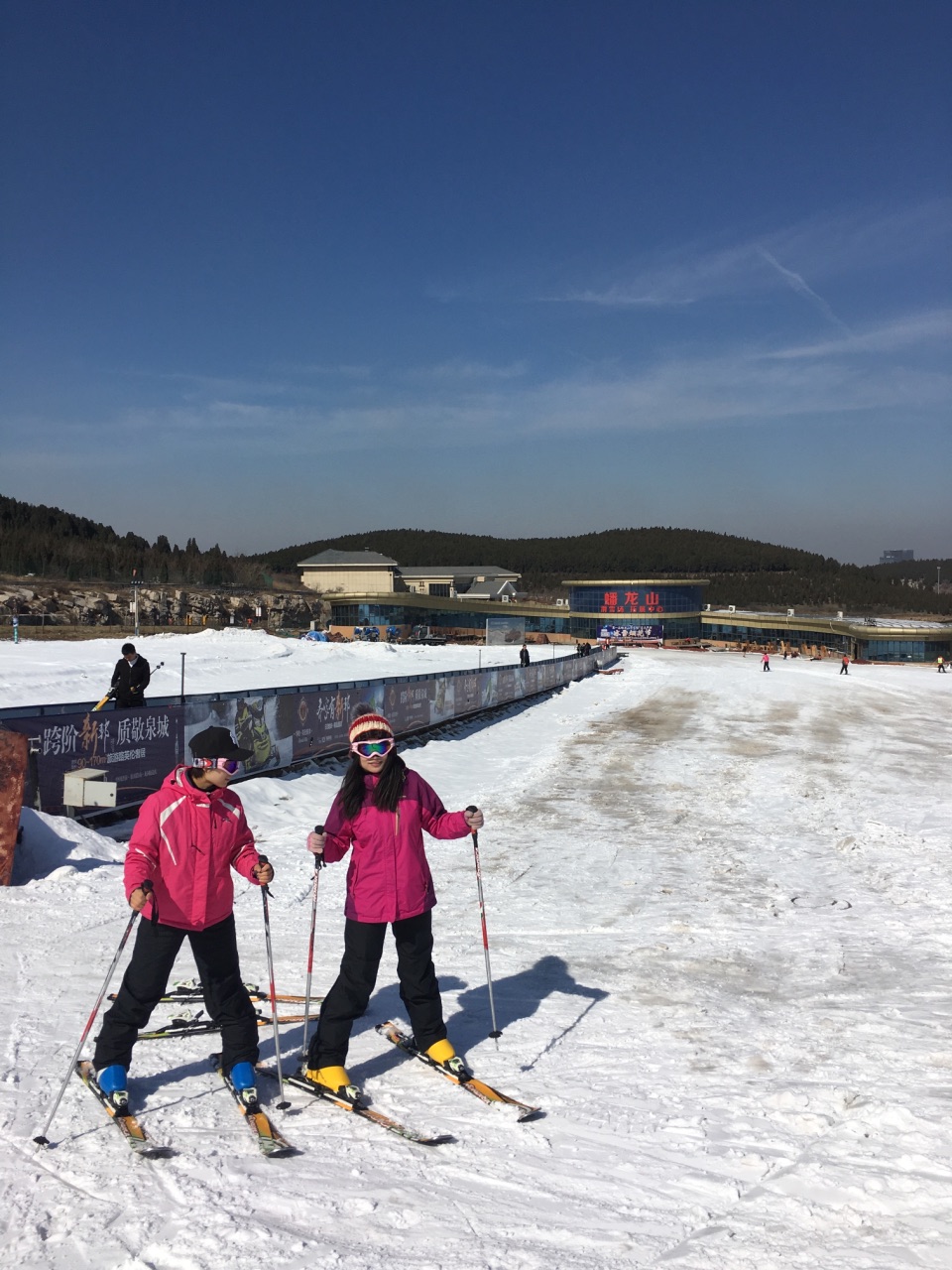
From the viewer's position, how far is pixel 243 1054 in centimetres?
476

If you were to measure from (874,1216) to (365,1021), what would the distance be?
10.3 feet

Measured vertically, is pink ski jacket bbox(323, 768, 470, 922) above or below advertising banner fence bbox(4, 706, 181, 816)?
above

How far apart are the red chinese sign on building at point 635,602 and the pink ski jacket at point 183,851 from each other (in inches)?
3976

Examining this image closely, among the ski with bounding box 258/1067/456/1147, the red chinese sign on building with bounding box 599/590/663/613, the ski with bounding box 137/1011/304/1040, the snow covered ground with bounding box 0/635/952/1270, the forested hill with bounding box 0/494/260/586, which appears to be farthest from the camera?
the red chinese sign on building with bounding box 599/590/663/613

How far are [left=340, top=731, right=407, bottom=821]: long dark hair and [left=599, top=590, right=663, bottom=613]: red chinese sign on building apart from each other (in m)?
101

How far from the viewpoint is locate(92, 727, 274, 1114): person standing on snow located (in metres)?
4.54

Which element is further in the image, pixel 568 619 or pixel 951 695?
pixel 568 619

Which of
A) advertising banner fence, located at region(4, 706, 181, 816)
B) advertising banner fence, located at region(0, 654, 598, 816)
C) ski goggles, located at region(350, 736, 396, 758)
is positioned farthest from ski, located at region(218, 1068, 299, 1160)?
advertising banner fence, located at region(4, 706, 181, 816)

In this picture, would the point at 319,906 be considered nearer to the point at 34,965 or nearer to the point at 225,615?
the point at 34,965

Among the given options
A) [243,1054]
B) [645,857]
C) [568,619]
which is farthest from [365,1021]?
[568,619]

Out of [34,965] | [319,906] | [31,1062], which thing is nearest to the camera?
[31,1062]

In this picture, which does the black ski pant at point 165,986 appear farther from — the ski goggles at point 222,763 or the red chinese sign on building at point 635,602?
the red chinese sign on building at point 635,602

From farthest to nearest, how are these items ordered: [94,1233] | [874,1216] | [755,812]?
[755,812], [874,1216], [94,1233]

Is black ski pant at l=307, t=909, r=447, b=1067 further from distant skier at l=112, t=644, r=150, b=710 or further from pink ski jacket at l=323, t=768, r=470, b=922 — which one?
distant skier at l=112, t=644, r=150, b=710
